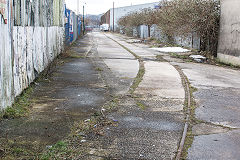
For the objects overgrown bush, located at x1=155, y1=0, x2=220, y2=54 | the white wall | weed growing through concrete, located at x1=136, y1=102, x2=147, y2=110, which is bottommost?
weed growing through concrete, located at x1=136, y1=102, x2=147, y2=110

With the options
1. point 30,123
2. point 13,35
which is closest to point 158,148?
point 30,123

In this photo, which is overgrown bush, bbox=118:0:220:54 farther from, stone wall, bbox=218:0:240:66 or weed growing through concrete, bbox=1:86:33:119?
weed growing through concrete, bbox=1:86:33:119

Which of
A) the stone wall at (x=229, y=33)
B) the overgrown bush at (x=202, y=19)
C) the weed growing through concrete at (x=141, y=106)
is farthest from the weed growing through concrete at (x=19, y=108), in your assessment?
the overgrown bush at (x=202, y=19)

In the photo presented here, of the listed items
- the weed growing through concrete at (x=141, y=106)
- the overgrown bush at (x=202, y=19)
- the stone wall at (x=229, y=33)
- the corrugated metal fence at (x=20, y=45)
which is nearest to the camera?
the corrugated metal fence at (x=20, y=45)

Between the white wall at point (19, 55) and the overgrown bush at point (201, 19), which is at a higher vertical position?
the overgrown bush at point (201, 19)

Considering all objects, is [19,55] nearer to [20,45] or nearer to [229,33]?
[20,45]

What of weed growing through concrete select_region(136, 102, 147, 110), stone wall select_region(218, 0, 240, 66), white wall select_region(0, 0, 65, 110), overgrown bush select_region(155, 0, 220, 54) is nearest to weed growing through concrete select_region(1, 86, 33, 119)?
white wall select_region(0, 0, 65, 110)

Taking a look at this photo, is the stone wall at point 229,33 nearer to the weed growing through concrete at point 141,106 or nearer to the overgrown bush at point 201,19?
the overgrown bush at point 201,19

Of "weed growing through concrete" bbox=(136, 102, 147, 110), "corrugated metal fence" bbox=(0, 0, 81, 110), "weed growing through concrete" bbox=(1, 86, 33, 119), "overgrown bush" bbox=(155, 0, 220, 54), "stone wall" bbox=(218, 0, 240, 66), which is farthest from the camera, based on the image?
"overgrown bush" bbox=(155, 0, 220, 54)

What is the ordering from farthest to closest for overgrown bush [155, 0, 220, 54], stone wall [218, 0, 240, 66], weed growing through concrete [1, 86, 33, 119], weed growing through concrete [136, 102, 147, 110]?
overgrown bush [155, 0, 220, 54]
stone wall [218, 0, 240, 66]
weed growing through concrete [136, 102, 147, 110]
weed growing through concrete [1, 86, 33, 119]

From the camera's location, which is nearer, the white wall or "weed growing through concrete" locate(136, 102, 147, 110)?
the white wall

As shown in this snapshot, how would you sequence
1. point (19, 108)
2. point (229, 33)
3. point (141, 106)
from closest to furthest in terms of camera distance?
1. point (19, 108)
2. point (141, 106)
3. point (229, 33)

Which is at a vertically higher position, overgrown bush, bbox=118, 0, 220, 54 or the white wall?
overgrown bush, bbox=118, 0, 220, 54

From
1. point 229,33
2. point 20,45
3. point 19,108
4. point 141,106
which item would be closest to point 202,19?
point 229,33
